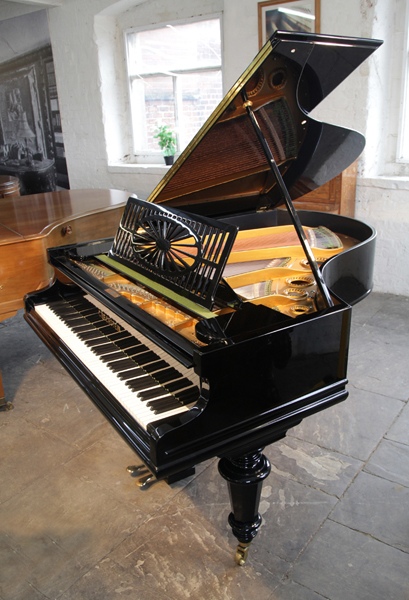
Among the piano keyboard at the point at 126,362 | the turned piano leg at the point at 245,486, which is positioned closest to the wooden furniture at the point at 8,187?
the piano keyboard at the point at 126,362

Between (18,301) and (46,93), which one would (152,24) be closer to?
(46,93)

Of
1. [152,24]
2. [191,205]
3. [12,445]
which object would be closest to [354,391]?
[191,205]

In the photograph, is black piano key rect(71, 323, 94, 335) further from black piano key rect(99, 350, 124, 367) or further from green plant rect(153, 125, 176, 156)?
green plant rect(153, 125, 176, 156)

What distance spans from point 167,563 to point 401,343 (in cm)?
252

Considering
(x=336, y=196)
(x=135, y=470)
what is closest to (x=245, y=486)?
(x=135, y=470)

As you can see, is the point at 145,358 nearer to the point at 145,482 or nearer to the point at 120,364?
the point at 120,364

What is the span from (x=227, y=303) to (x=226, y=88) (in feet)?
13.2

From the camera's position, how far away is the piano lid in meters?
1.82

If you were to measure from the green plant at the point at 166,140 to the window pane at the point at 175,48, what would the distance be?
706 millimetres

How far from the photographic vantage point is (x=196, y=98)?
5656 millimetres

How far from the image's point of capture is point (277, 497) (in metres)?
2.21

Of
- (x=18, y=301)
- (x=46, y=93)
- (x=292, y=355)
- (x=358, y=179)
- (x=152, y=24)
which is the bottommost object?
(x=18, y=301)

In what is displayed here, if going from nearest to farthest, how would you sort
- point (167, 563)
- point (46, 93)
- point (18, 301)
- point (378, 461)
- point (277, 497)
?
point (167, 563)
point (277, 497)
point (378, 461)
point (18, 301)
point (46, 93)

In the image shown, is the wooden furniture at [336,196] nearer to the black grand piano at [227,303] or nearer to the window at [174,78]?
the black grand piano at [227,303]
